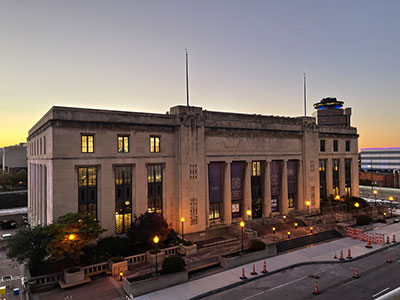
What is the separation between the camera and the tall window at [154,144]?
3291 cm

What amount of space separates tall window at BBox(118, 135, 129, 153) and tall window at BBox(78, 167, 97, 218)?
3427 mm

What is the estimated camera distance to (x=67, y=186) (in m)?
27.2

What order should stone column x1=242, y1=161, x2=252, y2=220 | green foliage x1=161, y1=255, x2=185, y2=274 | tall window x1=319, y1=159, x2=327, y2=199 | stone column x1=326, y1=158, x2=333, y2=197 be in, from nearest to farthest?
green foliage x1=161, y1=255, x2=185, y2=274, stone column x1=242, y1=161, x2=252, y2=220, tall window x1=319, y1=159, x2=327, y2=199, stone column x1=326, y1=158, x2=333, y2=197

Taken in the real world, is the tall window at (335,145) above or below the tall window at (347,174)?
above

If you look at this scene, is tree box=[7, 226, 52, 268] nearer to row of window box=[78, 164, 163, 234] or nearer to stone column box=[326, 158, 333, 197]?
row of window box=[78, 164, 163, 234]

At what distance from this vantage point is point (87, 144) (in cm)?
2889

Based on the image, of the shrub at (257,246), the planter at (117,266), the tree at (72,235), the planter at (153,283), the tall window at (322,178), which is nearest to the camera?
the planter at (153,283)

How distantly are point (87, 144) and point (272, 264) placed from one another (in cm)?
2196

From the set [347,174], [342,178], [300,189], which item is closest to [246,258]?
[300,189]

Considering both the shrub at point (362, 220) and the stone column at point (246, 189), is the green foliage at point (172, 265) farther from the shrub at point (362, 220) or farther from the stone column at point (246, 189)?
the shrub at point (362, 220)

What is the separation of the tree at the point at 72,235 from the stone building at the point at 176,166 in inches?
140

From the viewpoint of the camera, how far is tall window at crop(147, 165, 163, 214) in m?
32.7

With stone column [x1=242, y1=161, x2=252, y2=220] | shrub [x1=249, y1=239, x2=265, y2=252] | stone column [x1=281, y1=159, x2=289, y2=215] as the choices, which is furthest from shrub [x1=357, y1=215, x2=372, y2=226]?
shrub [x1=249, y1=239, x2=265, y2=252]

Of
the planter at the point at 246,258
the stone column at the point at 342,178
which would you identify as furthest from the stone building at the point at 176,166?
the planter at the point at 246,258
